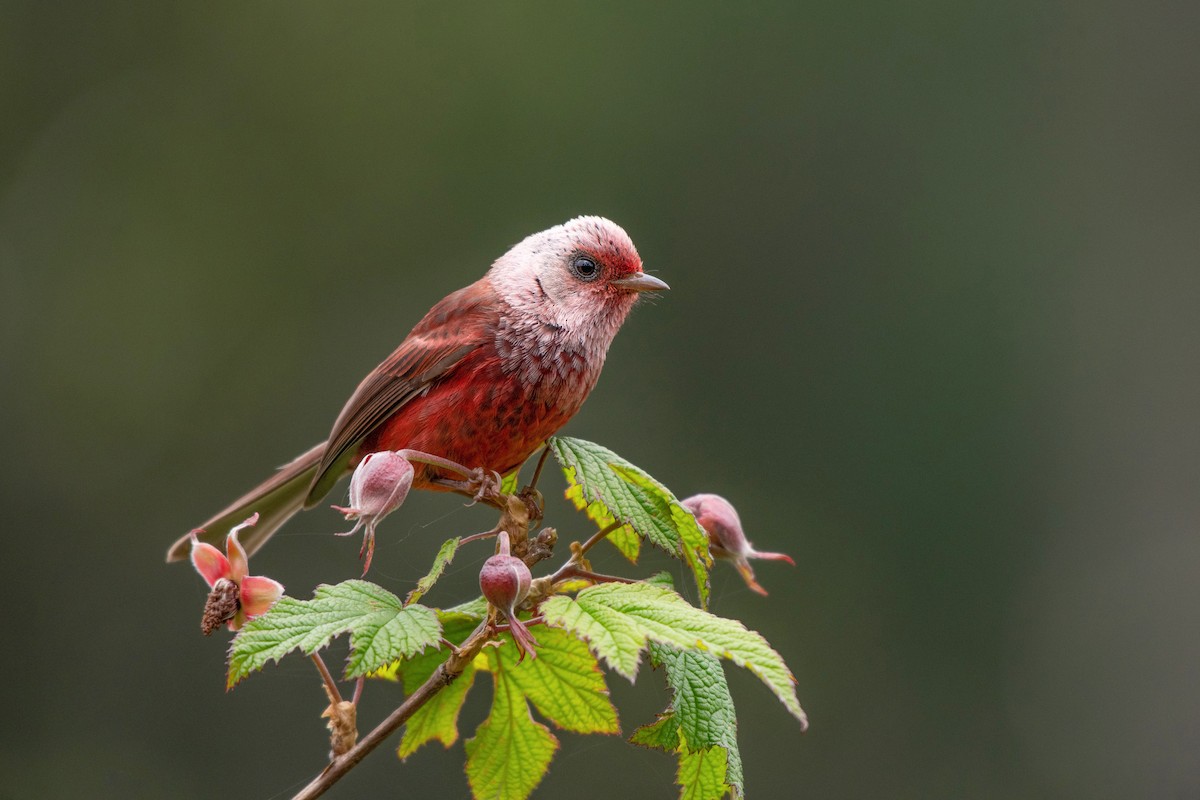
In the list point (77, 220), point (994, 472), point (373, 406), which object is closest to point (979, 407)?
point (994, 472)

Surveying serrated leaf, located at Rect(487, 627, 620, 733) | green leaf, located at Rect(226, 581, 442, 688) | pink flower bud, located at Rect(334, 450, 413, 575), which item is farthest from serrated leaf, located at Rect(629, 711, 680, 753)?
pink flower bud, located at Rect(334, 450, 413, 575)

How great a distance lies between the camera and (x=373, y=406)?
3340 millimetres

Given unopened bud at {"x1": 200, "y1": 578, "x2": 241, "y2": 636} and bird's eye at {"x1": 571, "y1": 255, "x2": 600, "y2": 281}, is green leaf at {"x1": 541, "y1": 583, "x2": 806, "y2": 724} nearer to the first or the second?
unopened bud at {"x1": 200, "y1": 578, "x2": 241, "y2": 636}

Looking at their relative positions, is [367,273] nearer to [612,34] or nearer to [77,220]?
[77,220]

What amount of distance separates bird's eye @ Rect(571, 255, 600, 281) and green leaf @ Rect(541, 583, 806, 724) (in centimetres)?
142

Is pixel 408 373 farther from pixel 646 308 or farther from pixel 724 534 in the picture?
pixel 646 308

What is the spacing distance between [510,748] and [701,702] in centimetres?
55

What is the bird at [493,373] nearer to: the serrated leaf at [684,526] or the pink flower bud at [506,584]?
the serrated leaf at [684,526]

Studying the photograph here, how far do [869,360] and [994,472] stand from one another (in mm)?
1181

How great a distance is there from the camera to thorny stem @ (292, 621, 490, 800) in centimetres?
195

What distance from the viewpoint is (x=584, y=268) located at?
3.42 metres

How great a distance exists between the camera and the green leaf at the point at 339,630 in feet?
6.26

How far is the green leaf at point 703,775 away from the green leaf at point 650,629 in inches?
12.5

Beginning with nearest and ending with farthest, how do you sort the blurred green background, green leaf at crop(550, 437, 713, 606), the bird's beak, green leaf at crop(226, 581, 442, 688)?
green leaf at crop(226, 581, 442, 688) → green leaf at crop(550, 437, 713, 606) → the bird's beak → the blurred green background
